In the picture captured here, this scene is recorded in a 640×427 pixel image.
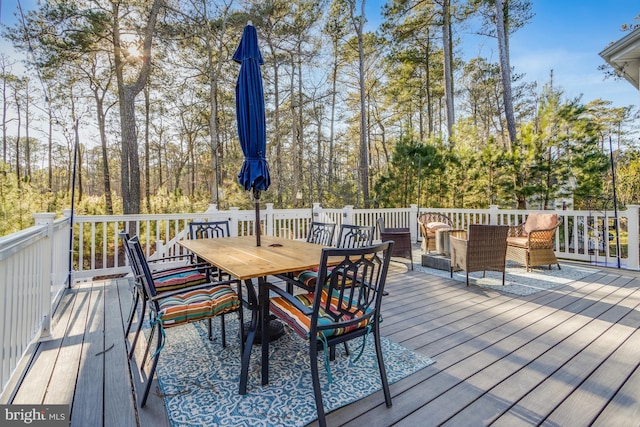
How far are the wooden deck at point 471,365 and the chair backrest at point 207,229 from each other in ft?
3.45

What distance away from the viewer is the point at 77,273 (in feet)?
13.1

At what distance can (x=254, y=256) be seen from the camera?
232 centimetres

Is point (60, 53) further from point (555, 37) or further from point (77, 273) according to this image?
point (555, 37)

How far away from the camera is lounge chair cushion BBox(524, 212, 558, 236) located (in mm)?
4536

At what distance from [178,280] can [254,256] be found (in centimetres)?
71

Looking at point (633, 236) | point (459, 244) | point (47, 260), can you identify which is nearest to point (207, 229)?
point (47, 260)

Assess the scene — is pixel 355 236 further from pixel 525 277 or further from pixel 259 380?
pixel 525 277

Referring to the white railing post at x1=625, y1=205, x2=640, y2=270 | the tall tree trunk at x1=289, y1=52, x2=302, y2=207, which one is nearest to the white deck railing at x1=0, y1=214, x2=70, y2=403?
the white railing post at x1=625, y1=205, x2=640, y2=270

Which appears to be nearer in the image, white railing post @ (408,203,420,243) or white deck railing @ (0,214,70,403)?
white deck railing @ (0,214,70,403)

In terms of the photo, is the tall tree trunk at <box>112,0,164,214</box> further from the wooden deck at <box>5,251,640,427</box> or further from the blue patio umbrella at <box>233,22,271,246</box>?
the blue patio umbrella at <box>233,22,271,246</box>

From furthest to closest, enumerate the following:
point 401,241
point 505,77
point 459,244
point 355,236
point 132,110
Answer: point 505,77, point 132,110, point 401,241, point 459,244, point 355,236

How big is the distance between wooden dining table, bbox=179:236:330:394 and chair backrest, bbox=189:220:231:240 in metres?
0.71

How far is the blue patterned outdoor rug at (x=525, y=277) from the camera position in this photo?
3.76m

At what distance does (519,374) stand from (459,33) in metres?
12.1
